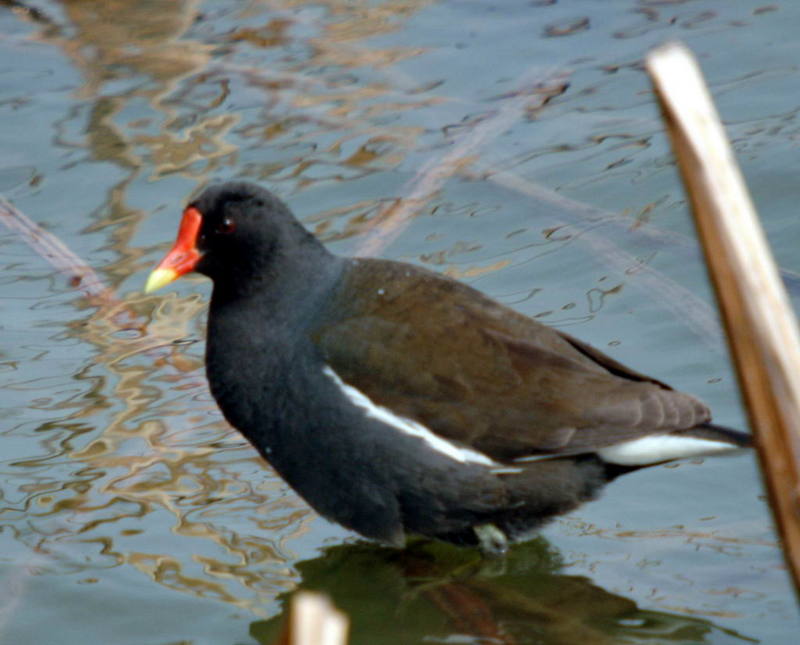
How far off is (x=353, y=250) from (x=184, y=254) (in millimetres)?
1535

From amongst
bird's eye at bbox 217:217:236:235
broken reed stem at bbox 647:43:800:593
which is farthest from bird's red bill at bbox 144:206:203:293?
broken reed stem at bbox 647:43:800:593

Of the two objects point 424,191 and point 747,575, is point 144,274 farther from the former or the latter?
point 747,575

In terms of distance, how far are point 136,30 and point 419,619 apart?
14.7 feet

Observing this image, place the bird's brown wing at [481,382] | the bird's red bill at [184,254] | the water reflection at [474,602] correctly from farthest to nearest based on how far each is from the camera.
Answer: the bird's red bill at [184,254], the bird's brown wing at [481,382], the water reflection at [474,602]

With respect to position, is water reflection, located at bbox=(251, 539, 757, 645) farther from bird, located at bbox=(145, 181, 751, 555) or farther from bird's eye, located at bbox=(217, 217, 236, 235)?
bird's eye, located at bbox=(217, 217, 236, 235)

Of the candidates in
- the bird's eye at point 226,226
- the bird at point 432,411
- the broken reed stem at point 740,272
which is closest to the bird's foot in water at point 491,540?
the bird at point 432,411

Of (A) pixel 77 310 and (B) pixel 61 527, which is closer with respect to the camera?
(B) pixel 61 527

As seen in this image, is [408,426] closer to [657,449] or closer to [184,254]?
[657,449]

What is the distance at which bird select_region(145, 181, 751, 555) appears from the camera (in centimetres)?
368

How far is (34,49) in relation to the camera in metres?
7.20

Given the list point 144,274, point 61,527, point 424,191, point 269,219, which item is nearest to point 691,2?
point 424,191

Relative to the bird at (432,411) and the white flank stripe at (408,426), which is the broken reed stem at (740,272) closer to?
the bird at (432,411)

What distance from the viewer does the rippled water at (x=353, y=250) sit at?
3779mm

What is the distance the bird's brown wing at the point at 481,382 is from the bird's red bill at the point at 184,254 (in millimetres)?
430
